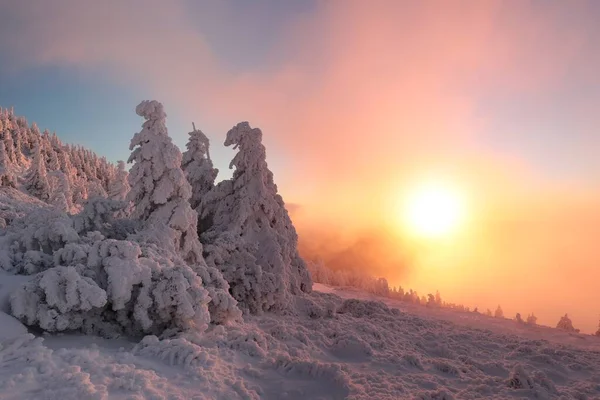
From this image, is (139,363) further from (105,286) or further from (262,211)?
(262,211)

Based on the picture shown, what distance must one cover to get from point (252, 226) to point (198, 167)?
20.2 ft

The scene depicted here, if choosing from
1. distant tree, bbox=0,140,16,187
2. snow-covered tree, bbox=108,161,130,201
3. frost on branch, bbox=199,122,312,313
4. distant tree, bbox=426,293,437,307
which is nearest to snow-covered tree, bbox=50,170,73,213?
distant tree, bbox=0,140,16,187

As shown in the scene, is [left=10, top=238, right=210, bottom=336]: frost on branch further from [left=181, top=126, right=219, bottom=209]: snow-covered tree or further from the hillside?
[left=181, top=126, right=219, bottom=209]: snow-covered tree

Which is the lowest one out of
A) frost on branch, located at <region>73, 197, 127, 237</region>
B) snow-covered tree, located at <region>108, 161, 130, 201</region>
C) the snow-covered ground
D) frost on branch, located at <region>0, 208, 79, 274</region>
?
the snow-covered ground

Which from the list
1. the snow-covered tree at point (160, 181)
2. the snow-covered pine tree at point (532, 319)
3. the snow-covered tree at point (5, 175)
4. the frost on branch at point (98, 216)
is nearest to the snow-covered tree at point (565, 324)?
the snow-covered pine tree at point (532, 319)

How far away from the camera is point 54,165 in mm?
87938

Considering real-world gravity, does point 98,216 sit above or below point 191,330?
above

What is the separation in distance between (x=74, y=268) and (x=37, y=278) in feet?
2.91

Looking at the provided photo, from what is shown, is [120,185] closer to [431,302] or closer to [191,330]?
[431,302]

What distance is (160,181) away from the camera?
53.0 ft

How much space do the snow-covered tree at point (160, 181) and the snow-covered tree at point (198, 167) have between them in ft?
24.5

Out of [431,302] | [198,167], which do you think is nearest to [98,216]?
[198,167]

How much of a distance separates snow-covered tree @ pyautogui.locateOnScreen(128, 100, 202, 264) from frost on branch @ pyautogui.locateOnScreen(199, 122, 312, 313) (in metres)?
2.07

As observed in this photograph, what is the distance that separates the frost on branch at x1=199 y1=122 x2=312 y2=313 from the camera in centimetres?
1795
